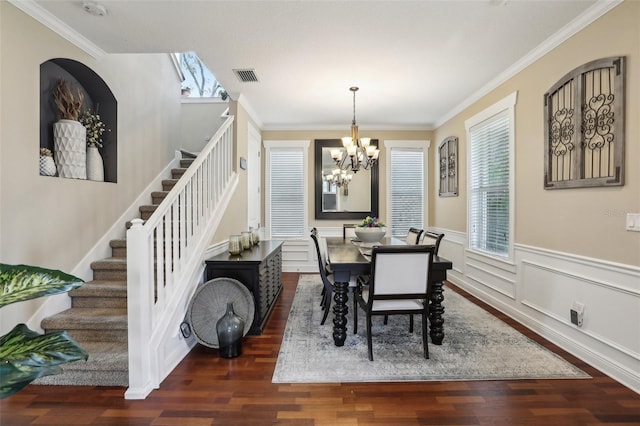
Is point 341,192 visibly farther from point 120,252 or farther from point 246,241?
point 120,252

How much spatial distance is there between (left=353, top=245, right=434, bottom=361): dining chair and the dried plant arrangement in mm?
2893

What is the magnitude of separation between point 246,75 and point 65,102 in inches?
68.0

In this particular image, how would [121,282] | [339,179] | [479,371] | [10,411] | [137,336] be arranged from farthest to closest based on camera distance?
1. [339,179]
2. [121,282]
3. [479,371]
4. [137,336]
5. [10,411]

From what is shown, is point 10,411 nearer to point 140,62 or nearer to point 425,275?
point 425,275

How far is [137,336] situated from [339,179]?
4.26 metres

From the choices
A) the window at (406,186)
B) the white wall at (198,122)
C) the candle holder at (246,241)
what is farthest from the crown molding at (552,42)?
the white wall at (198,122)

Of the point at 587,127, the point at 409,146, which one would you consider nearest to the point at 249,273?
the point at 587,127

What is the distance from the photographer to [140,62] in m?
3.78

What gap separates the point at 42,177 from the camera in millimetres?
2441

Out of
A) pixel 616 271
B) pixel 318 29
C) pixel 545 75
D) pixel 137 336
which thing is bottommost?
pixel 137 336

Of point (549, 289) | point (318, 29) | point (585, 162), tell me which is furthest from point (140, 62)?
point (549, 289)

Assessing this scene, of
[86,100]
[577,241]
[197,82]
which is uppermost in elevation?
[197,82]

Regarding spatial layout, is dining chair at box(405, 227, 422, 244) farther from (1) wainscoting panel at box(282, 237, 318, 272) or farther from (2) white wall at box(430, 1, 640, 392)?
(1) wainscoting panel at box(282, 237, 318, 272)

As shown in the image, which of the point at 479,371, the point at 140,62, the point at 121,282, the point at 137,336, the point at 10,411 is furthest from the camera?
the point at 140,62
